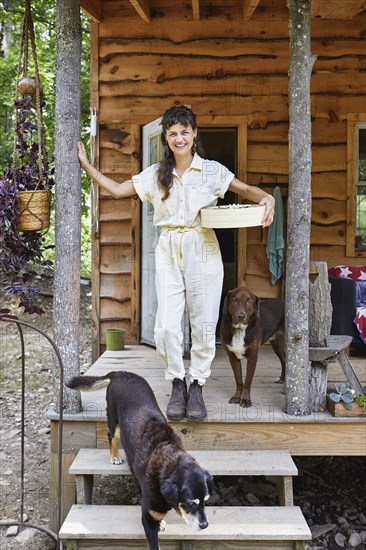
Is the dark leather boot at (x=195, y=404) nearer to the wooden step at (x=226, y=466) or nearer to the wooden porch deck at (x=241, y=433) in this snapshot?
the wooden porch deck at (x=241, y=433)

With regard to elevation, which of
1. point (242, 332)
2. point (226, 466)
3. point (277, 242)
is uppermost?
point (277, 242)

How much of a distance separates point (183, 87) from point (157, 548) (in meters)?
4.50

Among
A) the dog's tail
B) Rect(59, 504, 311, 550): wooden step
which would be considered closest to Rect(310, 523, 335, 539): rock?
Rect(59, 504, 311, 550): wooden step

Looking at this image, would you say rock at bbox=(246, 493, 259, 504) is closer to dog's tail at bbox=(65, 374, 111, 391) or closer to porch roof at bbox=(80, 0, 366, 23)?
dog's tail at bbox=(65, 374, 111, 391)

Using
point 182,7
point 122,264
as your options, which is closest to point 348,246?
point 122,264

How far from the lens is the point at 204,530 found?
3.03 meters

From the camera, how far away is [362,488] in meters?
4.62

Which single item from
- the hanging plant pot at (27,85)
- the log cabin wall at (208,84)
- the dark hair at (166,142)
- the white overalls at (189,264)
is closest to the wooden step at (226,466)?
the white overalls at (189,264)

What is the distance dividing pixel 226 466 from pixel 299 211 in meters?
1.57

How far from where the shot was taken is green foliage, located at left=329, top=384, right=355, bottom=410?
3.62 meters

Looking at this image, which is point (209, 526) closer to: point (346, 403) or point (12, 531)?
point (346, 403)

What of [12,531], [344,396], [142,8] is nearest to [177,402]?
[344,396]

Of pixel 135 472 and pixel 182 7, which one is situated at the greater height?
pixel 182 7

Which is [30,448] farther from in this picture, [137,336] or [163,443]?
[163,443]
